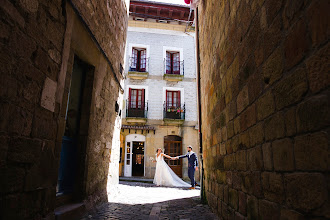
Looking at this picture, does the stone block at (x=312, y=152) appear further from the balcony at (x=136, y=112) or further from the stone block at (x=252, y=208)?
the balcony at (x=136, y=112)

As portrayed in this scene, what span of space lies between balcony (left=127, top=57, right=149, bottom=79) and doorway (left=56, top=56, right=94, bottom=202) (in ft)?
33.5

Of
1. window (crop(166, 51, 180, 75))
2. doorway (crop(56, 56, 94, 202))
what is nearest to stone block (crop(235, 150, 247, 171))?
doorway (crop(56, 56, 94, 202))

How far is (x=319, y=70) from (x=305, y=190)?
68 cm

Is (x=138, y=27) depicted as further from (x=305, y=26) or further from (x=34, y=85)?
(x=305, y=26)

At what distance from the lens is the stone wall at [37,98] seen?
1854mm

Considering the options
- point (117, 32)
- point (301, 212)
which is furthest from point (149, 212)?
point (117, 32)

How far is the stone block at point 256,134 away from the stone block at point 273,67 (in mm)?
401

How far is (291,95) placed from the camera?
143cm

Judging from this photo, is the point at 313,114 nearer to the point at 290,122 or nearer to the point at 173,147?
the point at 290,122

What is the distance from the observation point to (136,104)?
14.2 m

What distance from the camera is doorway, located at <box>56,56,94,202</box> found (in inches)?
139

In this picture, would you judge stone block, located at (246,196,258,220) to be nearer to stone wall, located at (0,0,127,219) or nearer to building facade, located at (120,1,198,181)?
stone wall, located at (0,0,127,219)

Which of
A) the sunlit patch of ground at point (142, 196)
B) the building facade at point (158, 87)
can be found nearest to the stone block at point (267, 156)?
the sunlit patch of ground at point (142, 196)

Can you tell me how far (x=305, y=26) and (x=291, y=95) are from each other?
1.36 feet
